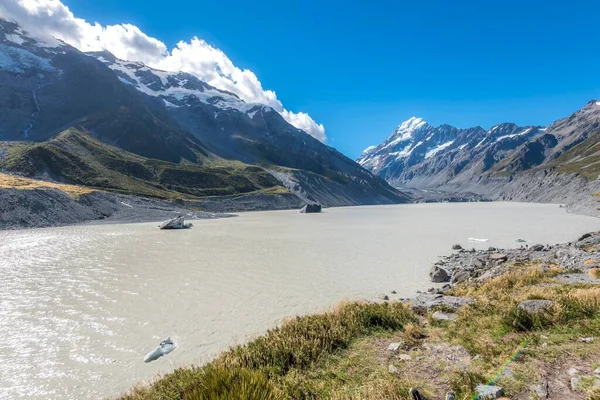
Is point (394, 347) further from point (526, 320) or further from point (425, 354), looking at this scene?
point (526, 320)

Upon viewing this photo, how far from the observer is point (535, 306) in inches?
426

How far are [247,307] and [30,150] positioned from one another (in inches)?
5244

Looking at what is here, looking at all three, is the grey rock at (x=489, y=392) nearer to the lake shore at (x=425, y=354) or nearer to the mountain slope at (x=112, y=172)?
the lake shore at (x=425, y=354)

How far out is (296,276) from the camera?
86.0ft

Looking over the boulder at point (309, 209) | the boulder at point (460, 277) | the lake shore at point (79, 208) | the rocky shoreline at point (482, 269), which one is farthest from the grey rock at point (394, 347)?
the boulder at point (309, 209)

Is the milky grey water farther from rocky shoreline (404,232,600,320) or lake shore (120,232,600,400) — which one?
lake shore (120,232,600,400)

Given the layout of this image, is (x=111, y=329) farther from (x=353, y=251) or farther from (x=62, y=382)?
(x=353, y=251)

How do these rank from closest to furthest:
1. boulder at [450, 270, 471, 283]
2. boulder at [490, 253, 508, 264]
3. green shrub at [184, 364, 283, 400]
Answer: green shrub at [184, 364, 283, 400], boulder at [450, 270, 471, 283], boulder at [490, 253, 508, 264]

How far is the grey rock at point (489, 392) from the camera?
632 cm

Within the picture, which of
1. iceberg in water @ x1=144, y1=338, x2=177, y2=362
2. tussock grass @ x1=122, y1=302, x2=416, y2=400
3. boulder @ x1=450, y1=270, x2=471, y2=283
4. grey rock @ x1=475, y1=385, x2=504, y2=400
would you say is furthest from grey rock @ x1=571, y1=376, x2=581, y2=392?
boulder @ x1=450, y1=270, x2=471, y2=283

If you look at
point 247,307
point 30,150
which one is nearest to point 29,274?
point 247,307

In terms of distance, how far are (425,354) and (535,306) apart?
15.1ft

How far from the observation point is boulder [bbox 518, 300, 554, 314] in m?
10.4

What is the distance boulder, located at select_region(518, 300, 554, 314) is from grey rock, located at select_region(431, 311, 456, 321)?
2.17 metres
